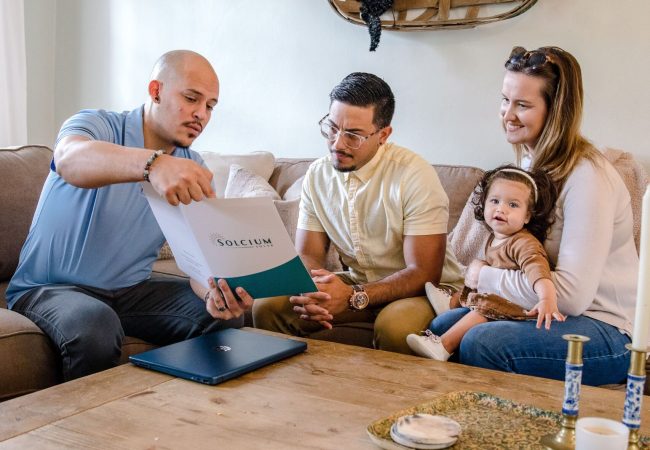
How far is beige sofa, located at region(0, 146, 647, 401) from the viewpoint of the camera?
1.58 metres

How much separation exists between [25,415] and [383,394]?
61 cm

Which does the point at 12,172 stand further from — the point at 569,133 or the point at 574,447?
the point at 574,447

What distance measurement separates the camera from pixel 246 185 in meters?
2.73

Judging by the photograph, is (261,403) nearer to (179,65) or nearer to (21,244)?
(179,65)

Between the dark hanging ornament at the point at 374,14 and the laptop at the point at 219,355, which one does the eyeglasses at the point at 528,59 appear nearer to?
the laptop at the point at 219,355

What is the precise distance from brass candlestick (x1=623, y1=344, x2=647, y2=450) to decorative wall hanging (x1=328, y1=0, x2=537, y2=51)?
191 cm

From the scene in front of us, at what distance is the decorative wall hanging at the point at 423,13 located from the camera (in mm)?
2625

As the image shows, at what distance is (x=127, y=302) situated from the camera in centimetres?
191

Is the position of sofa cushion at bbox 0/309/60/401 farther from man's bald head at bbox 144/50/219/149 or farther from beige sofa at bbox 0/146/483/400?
man's bald head at bbox 144/50/219/149

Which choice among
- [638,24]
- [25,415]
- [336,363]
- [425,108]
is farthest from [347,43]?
[25,415]

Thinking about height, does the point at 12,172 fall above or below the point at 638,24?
below

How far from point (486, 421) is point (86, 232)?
3.87 ft

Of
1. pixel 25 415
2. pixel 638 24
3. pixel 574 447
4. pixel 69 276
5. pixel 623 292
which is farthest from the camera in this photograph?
pixel 638 24

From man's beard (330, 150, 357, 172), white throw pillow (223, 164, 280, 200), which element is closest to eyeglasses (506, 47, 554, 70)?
man's beard (330, 150, 357, 172)
